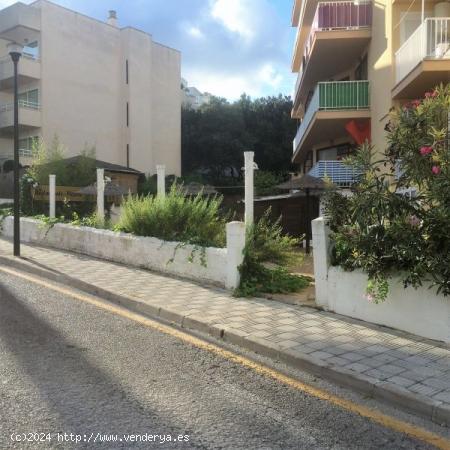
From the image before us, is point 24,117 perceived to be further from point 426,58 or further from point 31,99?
point 426,58

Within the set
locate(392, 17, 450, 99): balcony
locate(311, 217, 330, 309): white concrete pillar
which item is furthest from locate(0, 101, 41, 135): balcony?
locate(311, 217, 330, 309): white concrete pillar

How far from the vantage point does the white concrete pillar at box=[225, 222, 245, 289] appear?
28.0 feet

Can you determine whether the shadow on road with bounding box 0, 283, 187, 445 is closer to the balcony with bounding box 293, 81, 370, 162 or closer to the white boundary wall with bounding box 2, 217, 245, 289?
the white boundary wall with bounding box 2, 217, 245, 289

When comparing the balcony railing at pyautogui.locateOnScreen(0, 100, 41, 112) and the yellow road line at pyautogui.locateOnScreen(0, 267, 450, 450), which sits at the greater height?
the balcony railing at pyautogui.locateOnScreen(0, 100, 41, 112)

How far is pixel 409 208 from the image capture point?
20.1 feet

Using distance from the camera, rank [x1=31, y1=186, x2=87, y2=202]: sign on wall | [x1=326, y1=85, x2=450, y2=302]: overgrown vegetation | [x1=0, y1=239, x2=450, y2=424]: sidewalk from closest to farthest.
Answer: [x1=0, y1=239, x2=450, y2=424]: sidewalk, [x1=326, y1=85, x2=450, y2=302]: overgrown vegetation, [x1=31, y1=186, x2=87, y2=202]: sign on wall

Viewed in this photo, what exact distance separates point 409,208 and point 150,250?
5972mm

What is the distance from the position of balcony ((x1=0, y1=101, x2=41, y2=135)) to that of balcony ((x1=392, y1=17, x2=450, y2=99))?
2382 cm

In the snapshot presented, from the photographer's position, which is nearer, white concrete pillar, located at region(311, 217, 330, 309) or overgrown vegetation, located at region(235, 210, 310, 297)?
white concrete pillar, located at region(311, 217, 330, 309)

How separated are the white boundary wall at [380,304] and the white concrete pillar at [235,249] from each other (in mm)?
1592

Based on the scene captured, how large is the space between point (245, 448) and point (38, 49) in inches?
1354

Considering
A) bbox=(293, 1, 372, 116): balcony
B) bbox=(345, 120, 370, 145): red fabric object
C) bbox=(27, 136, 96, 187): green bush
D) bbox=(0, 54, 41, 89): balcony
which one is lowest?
bbox=(27, 136, 96, 187): green bush

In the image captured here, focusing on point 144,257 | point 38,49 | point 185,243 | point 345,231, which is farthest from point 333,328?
point 38,49

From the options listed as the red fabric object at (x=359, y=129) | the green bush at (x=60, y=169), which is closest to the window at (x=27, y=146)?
the green bush at (x=60, y=169)
